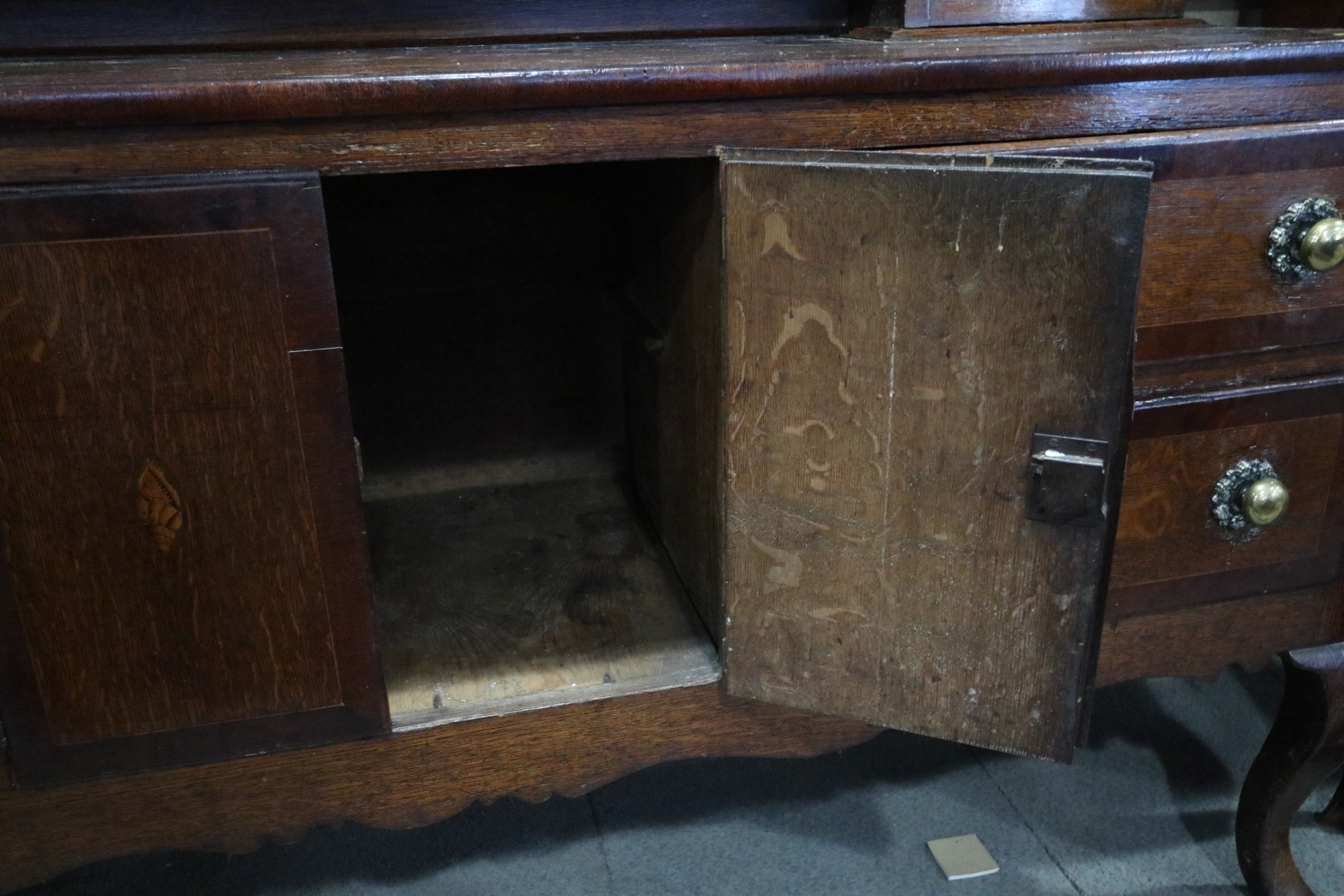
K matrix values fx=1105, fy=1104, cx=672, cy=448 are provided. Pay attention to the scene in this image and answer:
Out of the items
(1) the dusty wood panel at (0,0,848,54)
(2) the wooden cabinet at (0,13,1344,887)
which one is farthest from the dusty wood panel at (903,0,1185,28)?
(1) the dusty wood panel at (0,0,848,54)

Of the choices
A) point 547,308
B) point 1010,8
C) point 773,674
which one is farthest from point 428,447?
point 1010,8

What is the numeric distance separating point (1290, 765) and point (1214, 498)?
11.3 inches

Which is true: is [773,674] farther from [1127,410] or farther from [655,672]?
[1127,410]

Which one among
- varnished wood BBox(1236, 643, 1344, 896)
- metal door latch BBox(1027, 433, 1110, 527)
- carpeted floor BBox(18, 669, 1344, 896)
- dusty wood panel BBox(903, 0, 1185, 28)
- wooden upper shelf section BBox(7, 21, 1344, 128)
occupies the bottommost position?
carpeted floor BBox(18, 669, 1344, 896)

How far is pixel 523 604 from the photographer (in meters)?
1.03

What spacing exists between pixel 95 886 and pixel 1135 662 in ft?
3.22

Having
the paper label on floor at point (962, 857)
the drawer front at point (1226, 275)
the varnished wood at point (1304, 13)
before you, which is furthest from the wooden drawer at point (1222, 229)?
the paper label on floor at point (962, 857)

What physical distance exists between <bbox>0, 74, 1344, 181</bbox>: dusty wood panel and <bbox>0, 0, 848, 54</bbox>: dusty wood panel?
1.27ft

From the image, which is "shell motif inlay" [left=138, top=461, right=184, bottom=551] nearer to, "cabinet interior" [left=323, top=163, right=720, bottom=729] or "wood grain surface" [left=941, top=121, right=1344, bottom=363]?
"cabinet interior" [left=323, top=163, right=720, bottom=729]

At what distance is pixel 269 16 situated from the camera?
0.99 m

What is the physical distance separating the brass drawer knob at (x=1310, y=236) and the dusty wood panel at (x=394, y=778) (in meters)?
0.48

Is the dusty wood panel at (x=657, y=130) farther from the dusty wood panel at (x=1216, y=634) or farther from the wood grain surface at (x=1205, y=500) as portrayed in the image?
the dusty wood panel at (x=1216, y=634)

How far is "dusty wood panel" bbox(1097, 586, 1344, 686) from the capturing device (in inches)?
35.8

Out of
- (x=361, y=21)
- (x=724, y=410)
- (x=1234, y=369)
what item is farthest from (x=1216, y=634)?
(x=361, y=21)
